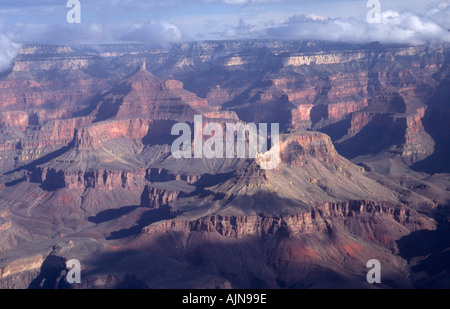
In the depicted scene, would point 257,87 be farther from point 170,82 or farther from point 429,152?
point 429,152

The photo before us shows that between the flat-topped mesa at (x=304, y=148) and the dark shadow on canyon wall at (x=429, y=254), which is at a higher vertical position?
A: the flat-topped mesa at (x=304, y=148)

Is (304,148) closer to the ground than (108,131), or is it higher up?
closer to the ground

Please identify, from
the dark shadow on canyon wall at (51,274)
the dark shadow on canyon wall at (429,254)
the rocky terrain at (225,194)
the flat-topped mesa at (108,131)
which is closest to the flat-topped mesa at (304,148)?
the rocky terrain at (225,194)

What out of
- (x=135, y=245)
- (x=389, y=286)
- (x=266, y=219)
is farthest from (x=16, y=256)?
(x=389, y=286)

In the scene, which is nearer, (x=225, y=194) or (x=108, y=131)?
(x=225, y=194)

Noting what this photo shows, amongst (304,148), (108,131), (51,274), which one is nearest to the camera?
(51,274)

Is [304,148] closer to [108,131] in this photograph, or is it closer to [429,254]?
[429,254]

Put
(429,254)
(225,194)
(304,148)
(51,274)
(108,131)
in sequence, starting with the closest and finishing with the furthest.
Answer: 1. (51,274)
2. (429,254)
3. (225,194)
4. (304,148)
5. (108,131)

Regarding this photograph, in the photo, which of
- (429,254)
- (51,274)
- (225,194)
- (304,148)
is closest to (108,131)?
(304,148)

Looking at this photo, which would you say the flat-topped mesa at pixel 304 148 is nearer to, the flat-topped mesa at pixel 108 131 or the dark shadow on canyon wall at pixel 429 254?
the dark shadow on canyon wall at pixel 429 254
